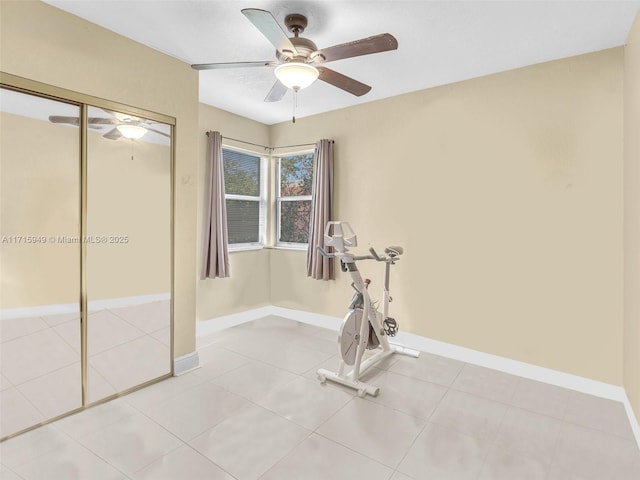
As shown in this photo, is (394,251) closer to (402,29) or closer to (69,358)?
(402,29)

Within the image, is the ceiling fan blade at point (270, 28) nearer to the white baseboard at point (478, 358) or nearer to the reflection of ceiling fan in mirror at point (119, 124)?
the reflection of ceiling fan in mirror at point (119, 124)

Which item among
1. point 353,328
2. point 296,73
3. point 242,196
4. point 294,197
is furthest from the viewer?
point 294,197

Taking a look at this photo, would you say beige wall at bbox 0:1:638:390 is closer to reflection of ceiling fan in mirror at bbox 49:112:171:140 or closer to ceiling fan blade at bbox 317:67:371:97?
reflection of ceiling fan in mirror at bbox 49:112:171:140

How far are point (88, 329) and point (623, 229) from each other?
401 cm

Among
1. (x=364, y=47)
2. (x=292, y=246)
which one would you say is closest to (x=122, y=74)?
(x=364, y=47)

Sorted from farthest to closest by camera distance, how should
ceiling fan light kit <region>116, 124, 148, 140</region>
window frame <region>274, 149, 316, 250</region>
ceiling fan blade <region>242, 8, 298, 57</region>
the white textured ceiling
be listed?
window frame <region>274, 149, 316, 250</region> < ceiling fan light kit <region>116, 124, 148, 140</region> < the white textured ceiling < ceiling fan blade <region>242, 8, 298, 57</region>

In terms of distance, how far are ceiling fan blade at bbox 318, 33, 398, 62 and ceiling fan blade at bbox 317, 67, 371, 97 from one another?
0.15m

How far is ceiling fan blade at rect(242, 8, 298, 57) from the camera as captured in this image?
158 cm

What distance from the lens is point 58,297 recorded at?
2.27 m

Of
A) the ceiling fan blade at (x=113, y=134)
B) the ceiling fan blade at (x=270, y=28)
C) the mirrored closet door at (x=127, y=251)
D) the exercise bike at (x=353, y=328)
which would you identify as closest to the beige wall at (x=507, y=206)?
the exercise bike at (x=353, y=328)

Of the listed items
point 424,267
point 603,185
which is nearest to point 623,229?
point 603,185

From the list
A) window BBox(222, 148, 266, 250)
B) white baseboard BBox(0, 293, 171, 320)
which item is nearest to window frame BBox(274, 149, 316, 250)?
window BBox(222, 148, 266, 250)

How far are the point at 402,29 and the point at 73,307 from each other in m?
3.00

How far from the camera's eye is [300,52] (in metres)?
2.06
